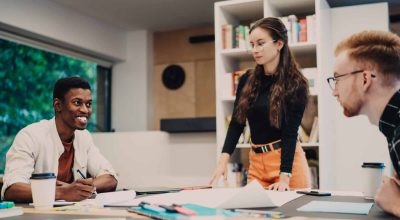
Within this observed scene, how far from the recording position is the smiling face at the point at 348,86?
1224mm

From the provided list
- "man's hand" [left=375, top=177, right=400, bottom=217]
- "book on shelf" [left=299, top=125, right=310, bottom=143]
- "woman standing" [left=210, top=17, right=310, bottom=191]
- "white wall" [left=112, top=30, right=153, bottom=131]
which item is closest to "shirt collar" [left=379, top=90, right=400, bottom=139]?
"man's hand" [left=375, top=177, right=400, bottom=217]

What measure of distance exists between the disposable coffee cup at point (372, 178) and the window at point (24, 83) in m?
3.48

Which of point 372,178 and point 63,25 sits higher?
point 63,25

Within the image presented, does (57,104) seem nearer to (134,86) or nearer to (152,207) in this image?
(152,207)

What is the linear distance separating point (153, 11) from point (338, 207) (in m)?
3.73

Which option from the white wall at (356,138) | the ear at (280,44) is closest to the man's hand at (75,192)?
the ear at (280,44)

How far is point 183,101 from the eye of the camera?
5.25m

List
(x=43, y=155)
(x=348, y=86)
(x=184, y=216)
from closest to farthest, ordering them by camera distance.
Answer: (x=184, y=216) < (x=348, y=86) < (x=43, y=155)

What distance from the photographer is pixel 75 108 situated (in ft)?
7.05

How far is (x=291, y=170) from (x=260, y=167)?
152mm

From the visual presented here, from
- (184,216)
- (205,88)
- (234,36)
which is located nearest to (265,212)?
(184,216)

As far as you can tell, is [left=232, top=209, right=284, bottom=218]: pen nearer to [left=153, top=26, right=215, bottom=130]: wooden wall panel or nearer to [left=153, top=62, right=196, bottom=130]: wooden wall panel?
[left=153, top=26, right=215, bottom=130]: wooden wall panel

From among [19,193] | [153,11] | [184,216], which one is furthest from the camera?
[153,11]

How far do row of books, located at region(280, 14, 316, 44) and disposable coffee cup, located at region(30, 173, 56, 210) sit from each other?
8.08 feet
